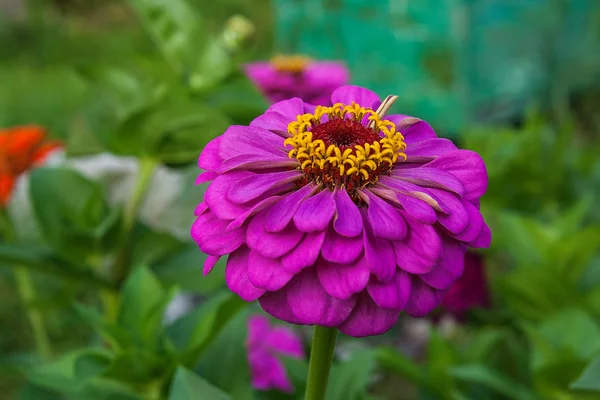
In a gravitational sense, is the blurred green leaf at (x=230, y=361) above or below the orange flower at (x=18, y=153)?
below

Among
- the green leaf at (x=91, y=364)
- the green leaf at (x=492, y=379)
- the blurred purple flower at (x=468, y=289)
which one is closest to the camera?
the green leaf at (x=91, y=364)

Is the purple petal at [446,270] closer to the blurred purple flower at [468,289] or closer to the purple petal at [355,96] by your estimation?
the purple petal at [355,96]

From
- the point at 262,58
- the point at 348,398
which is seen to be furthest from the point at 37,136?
the point at 262,58

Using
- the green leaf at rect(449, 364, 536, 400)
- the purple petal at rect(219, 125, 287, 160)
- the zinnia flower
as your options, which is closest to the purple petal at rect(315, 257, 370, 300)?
the zinnia flower

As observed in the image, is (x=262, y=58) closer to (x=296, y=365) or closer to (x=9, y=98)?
(x=9, y=98)

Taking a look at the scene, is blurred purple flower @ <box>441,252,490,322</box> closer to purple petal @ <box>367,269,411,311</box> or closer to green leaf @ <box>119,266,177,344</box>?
green leaf @ <box>119,266,177,344</box>

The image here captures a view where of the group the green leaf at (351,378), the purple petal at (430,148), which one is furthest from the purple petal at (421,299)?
the green leaf at (351,378)
